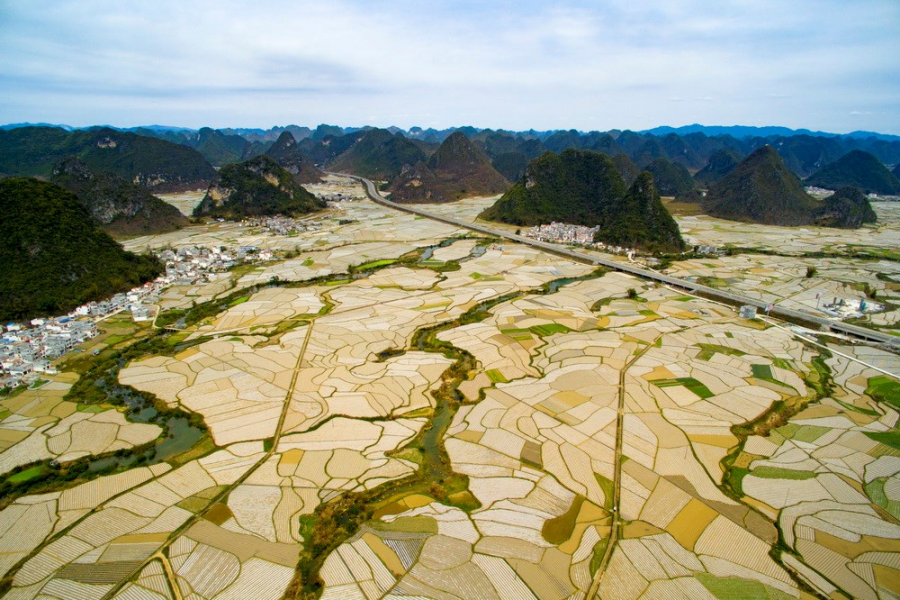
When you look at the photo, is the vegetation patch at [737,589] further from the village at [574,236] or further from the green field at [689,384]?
the village at [574,236]

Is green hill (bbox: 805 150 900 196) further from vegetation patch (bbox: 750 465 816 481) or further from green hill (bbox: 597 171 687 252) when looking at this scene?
vegetation patch (bbox: 750 465 816 481)

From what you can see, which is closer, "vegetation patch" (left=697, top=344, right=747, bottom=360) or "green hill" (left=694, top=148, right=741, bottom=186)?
"vegetation patch" (left=697, top=344, right=747, bottom=360)

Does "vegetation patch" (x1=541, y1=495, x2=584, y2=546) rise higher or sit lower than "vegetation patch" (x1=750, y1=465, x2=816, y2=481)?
lower

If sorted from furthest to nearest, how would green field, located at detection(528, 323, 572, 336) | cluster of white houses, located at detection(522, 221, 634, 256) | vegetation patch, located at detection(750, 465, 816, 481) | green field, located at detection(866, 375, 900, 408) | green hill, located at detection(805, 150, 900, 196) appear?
green hill, located at detection(805, 150, 900, 196), cluster of white houses, located at detection(522, 221, 634, 256), green field, located at detection(528, 323, 572, 336), green field, located at detection(866, 375, 900, 408), vegetation patch, located at detection(750, 465, 816, 481)

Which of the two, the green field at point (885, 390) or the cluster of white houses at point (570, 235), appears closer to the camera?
the green field at point (885, 390)

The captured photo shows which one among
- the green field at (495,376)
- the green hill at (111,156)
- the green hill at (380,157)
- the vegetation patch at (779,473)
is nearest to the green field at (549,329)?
the green field at (495,376)

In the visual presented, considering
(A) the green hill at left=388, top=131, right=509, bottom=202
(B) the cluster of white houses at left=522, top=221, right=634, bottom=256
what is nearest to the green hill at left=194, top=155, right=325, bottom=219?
(A) the green hill at left=388, top=131, right=509, bottom=202

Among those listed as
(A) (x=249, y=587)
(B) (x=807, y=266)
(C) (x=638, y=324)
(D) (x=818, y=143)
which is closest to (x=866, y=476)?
(C) (x=638, y=324)
